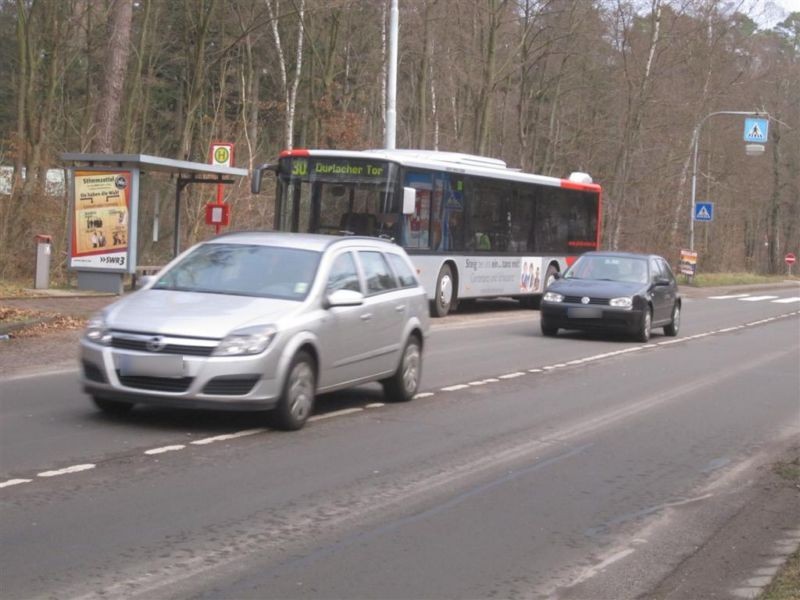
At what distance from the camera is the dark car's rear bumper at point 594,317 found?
20859 millimetres

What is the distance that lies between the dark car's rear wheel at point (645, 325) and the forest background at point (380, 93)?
1086cm

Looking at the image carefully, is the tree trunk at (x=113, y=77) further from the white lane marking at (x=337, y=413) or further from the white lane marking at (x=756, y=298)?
the white lane marking at (x=756, y=298)

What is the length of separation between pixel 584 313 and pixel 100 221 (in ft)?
30.3

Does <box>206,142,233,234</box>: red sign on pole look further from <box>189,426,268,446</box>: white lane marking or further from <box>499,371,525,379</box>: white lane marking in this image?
<box>189,426,268,446</box>: white lane marking

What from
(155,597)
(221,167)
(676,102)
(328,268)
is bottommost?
(155,597)

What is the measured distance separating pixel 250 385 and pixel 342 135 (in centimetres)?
2798

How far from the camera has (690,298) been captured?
42.2 meters

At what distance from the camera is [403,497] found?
801 centimetres

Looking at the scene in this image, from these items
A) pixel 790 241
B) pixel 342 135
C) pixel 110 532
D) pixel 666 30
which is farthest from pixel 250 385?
pixel 790 241

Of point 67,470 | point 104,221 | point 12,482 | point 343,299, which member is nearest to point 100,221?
point 104,221

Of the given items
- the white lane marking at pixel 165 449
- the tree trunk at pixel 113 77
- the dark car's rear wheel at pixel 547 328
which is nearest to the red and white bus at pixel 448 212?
the dark car's rear wheel at pixel 547 328

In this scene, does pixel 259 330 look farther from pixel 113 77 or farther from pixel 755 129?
pixel 755 129

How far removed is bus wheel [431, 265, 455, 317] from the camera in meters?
24.3

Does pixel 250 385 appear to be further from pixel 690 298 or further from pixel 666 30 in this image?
pixel 666 30
